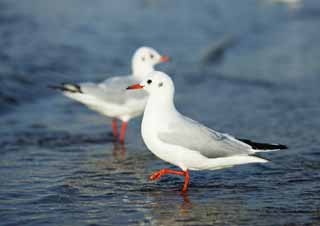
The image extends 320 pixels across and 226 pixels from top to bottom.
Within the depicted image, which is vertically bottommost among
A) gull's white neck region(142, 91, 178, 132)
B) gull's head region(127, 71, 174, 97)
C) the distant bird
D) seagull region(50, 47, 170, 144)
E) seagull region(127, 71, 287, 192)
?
seagull region(127, 71, 287, 192)

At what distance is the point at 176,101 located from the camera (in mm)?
12039

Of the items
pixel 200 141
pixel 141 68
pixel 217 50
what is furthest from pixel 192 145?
pixel 217 50

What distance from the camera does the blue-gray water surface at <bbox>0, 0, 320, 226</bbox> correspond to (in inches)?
255

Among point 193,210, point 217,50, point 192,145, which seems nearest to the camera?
point 193,210

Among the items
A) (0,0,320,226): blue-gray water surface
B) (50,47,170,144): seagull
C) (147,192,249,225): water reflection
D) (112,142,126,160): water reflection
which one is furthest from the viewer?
(50,47,170,144): seagull

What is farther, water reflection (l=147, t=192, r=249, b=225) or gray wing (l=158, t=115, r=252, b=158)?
gray wing (l=158, t=115, r=252, b=158)

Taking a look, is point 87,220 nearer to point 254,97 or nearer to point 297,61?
point 254,97

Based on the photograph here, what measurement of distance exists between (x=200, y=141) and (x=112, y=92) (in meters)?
3.01

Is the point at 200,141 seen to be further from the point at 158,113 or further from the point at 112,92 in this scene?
the point at 112,92

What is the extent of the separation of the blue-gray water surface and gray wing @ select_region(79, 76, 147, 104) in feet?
2.03

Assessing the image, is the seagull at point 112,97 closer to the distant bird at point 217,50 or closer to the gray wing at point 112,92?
the gray wing at point 112,92

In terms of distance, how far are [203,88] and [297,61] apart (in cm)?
305

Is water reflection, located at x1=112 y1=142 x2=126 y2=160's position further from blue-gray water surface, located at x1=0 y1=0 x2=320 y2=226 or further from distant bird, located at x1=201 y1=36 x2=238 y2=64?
distant bird, located at x1=201 y1=36 x2=238 y2=64

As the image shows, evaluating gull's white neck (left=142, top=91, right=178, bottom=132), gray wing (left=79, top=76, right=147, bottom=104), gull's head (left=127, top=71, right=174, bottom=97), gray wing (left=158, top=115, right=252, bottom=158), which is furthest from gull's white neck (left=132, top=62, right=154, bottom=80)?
gray wing (left=158, top=115, right=252, bottom=158)
